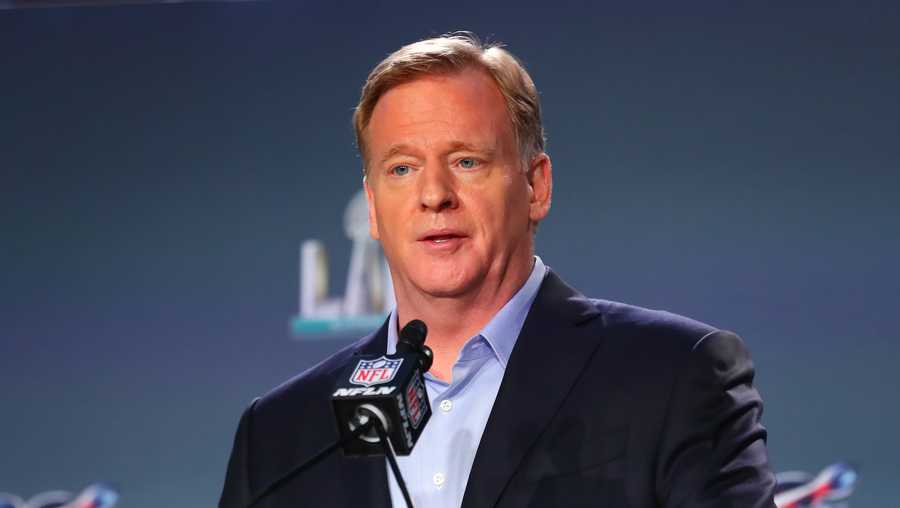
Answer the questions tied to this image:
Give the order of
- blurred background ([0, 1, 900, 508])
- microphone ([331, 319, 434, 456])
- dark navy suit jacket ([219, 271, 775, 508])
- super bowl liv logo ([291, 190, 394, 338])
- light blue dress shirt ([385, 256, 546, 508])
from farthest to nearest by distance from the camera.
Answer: super bowl liv logo ([291, 190, 394, 338]), blurred background ([0, 1, 900, 508]), light blue dress shirt ([385, 256, 546, 508]), dark navy suit jacket ([219, 271, 775, 508]), microphone ([331, 319, 434, 456])

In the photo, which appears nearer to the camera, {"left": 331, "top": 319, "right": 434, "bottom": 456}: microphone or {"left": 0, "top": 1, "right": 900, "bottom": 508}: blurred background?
{"left": 331, "top": 319, "right": 434, "bottom": 456}: microphone

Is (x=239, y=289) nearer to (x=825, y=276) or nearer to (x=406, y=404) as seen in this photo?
(x=825, y=276)

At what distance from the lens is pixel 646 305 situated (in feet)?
12.0

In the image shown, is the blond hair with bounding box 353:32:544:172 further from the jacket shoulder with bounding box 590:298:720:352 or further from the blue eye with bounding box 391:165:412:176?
the jacket shoulder with bounding box 590:298:720:352

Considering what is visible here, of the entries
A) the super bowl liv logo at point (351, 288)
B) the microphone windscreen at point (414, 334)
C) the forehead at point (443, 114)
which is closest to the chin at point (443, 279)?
the forehead at point (443, 114)

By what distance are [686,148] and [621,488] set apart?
2228mm

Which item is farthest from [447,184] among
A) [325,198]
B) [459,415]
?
[325,198]

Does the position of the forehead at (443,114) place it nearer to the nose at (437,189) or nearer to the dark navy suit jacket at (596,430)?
the nose at (437,189)

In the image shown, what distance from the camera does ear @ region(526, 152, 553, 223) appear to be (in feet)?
6.75

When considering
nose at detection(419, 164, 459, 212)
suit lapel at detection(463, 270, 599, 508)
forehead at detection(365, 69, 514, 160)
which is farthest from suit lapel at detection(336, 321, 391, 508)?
forehead at detection(365, 69, 514, 160)

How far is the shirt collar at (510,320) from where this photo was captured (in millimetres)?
1922

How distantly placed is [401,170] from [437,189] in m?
0.11

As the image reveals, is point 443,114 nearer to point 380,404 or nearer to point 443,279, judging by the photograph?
point 443,279

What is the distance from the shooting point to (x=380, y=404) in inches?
52.7
